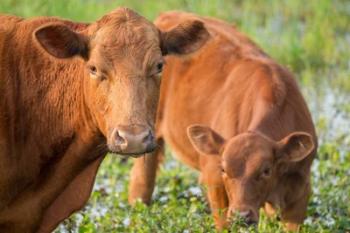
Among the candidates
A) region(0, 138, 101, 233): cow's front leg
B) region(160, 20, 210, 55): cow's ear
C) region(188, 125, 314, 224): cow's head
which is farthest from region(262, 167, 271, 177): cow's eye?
region(0, 138, 101, 233): cow's front leg

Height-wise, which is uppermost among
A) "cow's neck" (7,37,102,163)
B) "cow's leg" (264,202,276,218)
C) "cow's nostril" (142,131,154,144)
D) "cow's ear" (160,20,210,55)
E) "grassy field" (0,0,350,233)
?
"cow's ear" (160,20,210,55)

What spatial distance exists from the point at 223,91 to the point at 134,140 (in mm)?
3566

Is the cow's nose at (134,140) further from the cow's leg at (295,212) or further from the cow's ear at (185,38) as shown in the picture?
the cow's leg at (295,212)

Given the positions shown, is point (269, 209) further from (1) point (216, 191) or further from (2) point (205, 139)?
(2) point (205, 139)

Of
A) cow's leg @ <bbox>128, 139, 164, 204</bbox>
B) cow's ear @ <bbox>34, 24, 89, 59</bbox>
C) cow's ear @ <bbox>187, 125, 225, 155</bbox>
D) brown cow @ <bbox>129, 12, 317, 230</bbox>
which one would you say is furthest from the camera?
cow's leg @ <bbox>128, 139, 164, 204</bbox>

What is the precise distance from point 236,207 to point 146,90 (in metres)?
1.92

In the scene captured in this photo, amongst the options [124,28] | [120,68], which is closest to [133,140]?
[120,68]

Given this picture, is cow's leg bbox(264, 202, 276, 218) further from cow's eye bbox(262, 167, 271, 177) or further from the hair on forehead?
the hair on forehead

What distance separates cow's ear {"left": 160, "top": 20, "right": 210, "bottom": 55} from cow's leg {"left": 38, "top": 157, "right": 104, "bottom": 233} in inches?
36.1

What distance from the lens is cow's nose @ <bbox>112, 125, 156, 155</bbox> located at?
23.5 feet

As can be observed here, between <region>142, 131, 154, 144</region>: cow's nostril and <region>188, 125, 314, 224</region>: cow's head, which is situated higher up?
<region>142, 131, 154, 144</region>: cow's nostril

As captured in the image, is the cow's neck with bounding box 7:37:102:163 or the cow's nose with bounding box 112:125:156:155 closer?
the cow's nose with bounding box 112:125:156:155

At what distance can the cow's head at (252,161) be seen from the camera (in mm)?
9234

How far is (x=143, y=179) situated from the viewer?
442 inches
